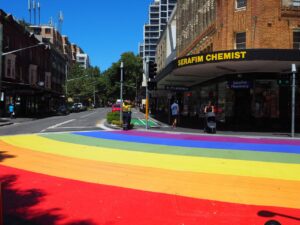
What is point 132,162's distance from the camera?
12133mm

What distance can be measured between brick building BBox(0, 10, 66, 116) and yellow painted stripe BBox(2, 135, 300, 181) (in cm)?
2536

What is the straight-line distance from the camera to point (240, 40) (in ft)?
90.9

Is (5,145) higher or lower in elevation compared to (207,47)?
lower

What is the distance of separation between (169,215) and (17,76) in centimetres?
5133

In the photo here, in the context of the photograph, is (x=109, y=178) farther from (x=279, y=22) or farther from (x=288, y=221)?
(x=279, y=22)

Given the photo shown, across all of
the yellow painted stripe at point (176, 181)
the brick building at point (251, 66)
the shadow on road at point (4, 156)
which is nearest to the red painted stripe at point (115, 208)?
the yellow painted stripe at point (176, 181)

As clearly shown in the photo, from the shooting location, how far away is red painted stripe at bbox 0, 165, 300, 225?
6.39 meters

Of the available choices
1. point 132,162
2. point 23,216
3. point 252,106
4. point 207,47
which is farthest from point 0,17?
point 23,216

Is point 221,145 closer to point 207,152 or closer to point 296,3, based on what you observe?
point 207,152

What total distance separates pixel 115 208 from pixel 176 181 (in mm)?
2634

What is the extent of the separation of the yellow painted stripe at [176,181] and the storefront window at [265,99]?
1644cm

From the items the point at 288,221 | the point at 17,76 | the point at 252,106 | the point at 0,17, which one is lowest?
the point at 288,221

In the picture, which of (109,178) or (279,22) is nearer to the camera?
(109,178)

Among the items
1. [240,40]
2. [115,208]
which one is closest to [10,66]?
[240,40]
